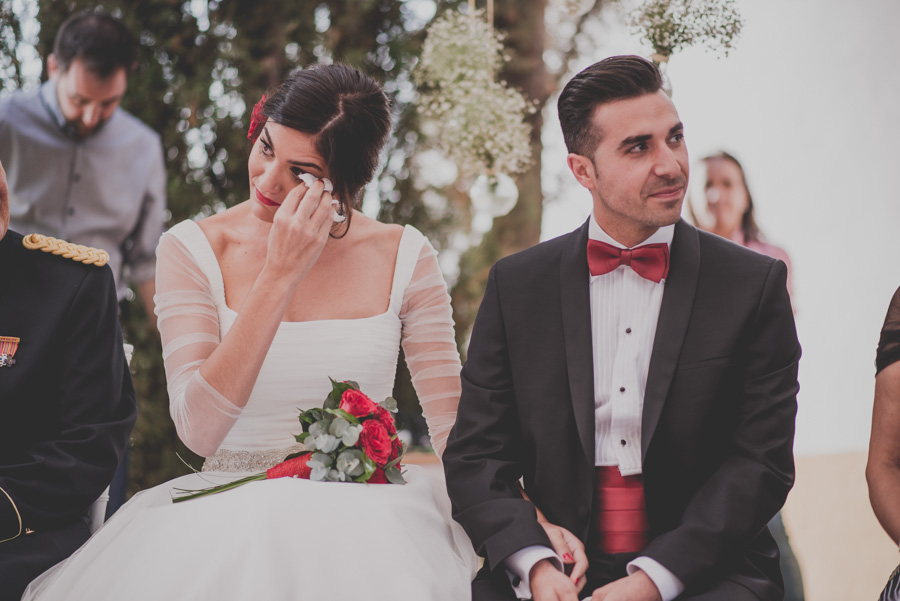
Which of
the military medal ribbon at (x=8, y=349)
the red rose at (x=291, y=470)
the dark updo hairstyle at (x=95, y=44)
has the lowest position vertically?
the red rose at (x=291, y=470)

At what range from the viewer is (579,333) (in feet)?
6.85

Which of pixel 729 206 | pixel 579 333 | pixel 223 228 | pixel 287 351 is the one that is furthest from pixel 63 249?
pixel 729 206

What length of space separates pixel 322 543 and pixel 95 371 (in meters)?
0.77

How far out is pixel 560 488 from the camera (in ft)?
6.72

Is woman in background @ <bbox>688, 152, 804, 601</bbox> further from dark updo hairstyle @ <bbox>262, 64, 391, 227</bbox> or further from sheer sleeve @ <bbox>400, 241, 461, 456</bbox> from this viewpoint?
dark updo hairstyle @ <bbox>262, 64, 391, 227</bbox>

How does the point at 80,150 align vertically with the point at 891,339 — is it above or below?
above

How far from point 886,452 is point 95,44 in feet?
11.4

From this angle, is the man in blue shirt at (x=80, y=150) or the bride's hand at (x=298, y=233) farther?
→ the man in blue shirt at (x=80, y=150)

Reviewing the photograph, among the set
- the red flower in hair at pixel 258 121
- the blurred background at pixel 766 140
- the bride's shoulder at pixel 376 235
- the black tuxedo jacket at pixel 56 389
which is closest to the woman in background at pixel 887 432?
the bride's shoulder at pixel 376 235

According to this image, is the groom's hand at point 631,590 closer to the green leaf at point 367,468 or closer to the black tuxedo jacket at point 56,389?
the green leaf at point 367,468

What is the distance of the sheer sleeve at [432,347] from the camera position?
2.52 m

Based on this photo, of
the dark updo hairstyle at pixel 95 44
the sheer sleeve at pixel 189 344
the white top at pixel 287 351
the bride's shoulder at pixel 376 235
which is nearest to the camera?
the sheer sleeve at pixel 189 344

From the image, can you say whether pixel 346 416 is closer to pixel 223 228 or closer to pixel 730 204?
pixel 223 228

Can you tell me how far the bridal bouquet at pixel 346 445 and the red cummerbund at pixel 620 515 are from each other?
49cm
